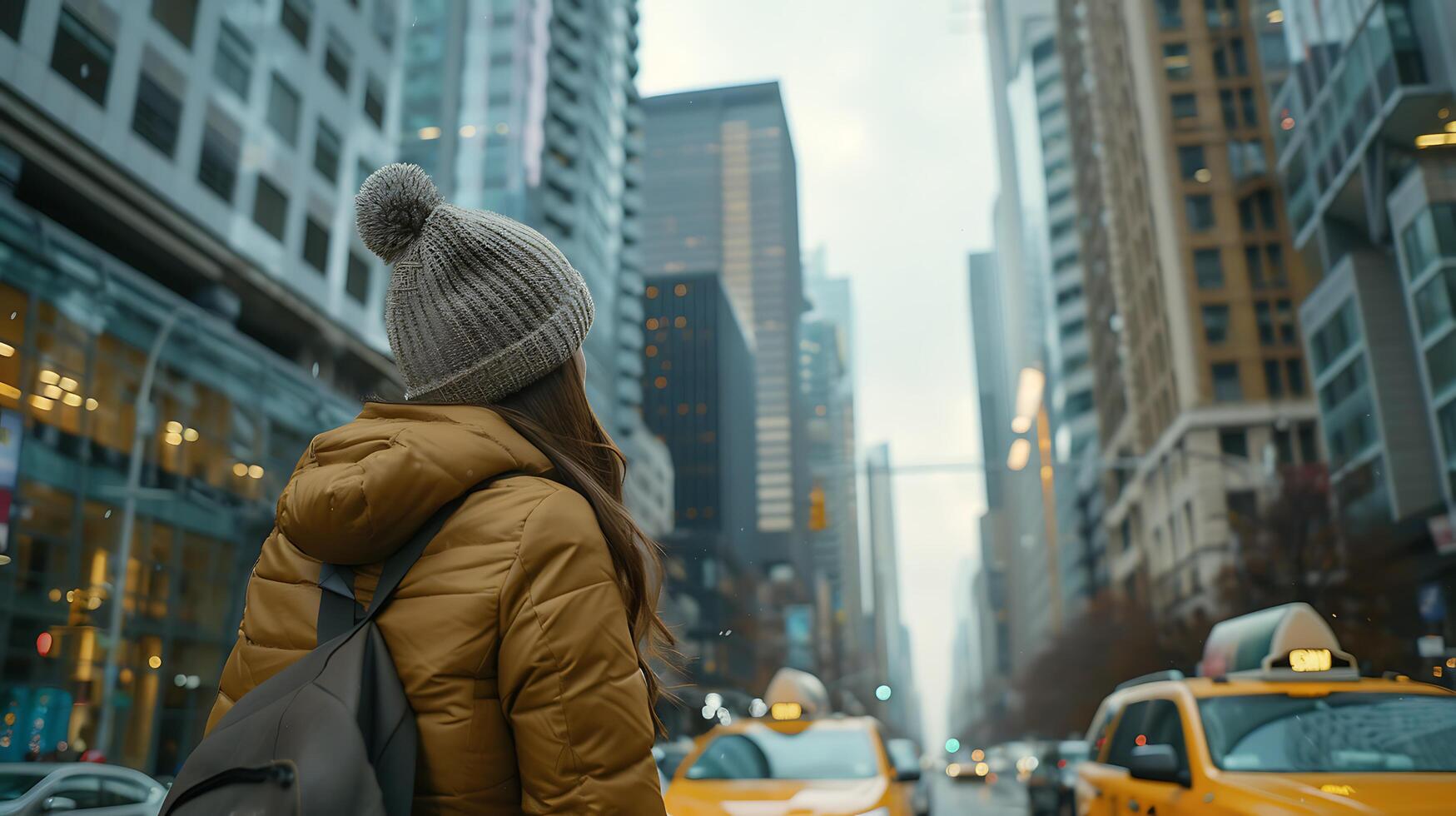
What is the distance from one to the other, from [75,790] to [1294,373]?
50.3 m

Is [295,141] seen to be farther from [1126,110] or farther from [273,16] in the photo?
[1126,110]

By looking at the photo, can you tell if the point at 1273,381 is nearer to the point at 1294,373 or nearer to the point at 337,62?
the point at 1294,373

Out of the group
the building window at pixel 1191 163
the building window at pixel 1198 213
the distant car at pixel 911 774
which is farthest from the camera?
the building window at pixel 1198 213

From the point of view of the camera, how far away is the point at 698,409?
7488 centimetres

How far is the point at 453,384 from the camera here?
169 centimetres

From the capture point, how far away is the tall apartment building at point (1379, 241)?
16.7 metres

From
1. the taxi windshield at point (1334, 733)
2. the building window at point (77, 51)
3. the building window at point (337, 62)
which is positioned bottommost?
the taxi windshield at point (1334, 733)

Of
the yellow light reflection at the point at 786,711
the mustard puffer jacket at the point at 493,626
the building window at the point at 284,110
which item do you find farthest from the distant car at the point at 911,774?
the building window at the point at 284,110

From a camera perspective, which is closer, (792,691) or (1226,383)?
(792,691)

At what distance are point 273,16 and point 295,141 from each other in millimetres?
3972

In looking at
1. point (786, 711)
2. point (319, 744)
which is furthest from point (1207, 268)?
point (319, 744)

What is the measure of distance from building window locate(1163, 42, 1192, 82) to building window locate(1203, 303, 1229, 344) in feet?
33.2

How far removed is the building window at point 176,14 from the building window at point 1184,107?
49.6 m

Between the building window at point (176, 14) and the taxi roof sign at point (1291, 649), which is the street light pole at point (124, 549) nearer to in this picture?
the building window at point (176, 14)
